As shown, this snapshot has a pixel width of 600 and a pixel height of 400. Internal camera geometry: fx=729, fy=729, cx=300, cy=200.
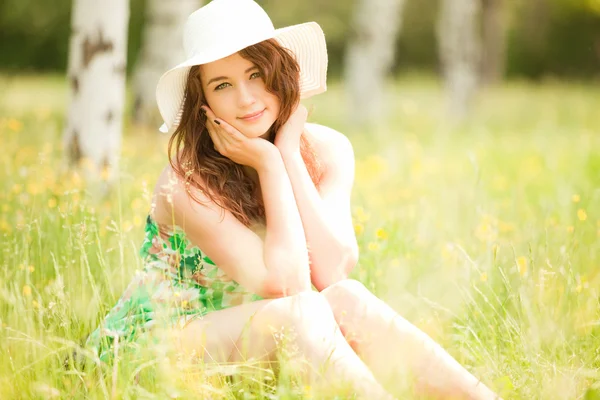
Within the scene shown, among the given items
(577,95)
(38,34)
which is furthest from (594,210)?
(38,34)

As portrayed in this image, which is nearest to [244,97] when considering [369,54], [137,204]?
[137,204]

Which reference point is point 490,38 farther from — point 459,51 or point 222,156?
point 222,156

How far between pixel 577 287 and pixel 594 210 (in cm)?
166

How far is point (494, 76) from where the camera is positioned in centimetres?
1822

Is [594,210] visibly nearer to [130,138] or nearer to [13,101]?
[130,138]

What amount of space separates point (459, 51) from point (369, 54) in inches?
73.5

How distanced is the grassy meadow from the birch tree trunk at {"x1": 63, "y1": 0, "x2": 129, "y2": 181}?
197mm

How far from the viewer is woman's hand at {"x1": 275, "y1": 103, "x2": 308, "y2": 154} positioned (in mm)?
2623

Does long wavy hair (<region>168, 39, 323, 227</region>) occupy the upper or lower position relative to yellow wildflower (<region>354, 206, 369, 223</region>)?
upper

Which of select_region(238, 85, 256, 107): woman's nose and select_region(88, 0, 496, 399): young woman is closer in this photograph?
select_region(88, 0, 496, 399): young woman

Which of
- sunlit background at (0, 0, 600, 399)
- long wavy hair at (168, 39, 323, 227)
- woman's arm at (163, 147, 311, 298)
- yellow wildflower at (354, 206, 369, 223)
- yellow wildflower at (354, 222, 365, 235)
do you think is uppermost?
long wavy hair at (168, 39, 323, 227)

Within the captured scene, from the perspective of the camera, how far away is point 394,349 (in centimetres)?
224

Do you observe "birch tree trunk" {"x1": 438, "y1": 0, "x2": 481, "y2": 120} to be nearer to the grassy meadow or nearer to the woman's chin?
the grassy meadow

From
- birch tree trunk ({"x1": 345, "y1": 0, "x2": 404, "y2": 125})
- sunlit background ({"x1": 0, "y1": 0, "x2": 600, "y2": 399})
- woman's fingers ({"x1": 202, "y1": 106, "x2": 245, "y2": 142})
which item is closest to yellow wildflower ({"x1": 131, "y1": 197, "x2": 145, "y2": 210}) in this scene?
sunlit background ({"x1": 0, "y1": 0, "x2": 600, "y2": 399})
